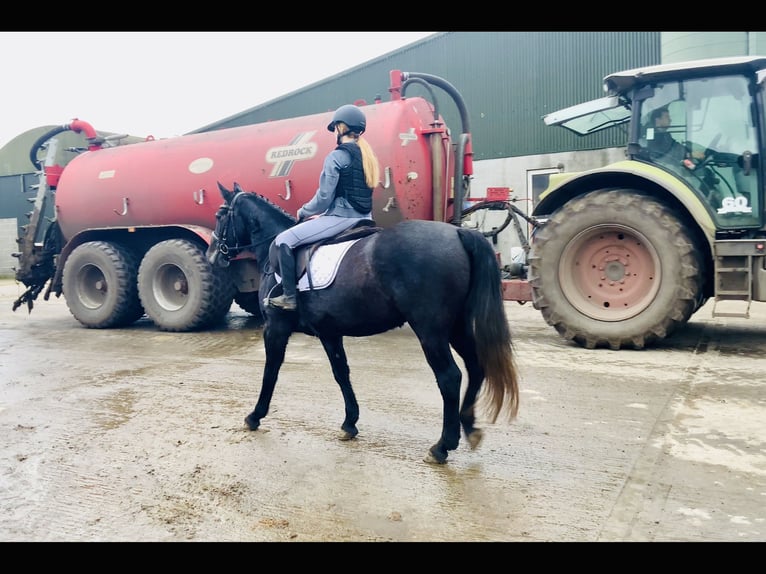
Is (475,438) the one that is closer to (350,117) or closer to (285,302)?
(285,302)

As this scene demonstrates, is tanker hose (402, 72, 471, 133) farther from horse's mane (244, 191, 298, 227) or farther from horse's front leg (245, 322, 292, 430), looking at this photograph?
horse's front leg (245, 322, 292, 430)

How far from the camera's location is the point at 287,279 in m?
4.40

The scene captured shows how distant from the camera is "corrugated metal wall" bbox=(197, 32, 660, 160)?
15.0 meters

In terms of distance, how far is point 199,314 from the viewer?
893cm

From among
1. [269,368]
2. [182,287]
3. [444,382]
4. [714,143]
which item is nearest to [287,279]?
[269,368]

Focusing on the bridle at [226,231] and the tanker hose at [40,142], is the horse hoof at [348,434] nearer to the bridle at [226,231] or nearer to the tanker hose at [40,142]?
the bridle at [226,231]

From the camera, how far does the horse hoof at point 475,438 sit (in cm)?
396

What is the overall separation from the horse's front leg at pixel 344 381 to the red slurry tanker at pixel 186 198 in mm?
3768

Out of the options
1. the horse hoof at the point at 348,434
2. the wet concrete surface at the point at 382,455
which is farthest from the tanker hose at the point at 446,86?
the horse hoof at the point at 348,434

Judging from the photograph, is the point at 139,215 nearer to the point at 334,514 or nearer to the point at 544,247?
the point at 544,247

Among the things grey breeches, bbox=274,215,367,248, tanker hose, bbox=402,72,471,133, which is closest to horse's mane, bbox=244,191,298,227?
grey breeches, bbox=274,215,367,248

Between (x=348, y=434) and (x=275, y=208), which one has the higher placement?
(x=275, y=208)

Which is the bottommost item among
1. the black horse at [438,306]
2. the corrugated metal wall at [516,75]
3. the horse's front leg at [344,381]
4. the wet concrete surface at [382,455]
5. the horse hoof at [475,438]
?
the wet concrete surface at [382,455]

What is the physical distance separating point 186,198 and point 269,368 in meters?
5.42
